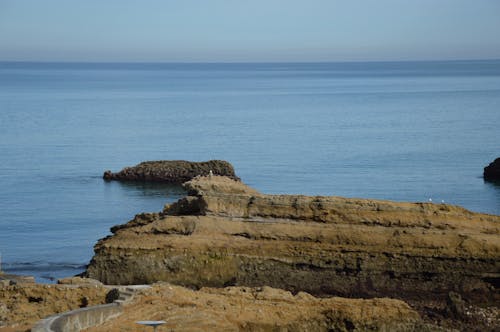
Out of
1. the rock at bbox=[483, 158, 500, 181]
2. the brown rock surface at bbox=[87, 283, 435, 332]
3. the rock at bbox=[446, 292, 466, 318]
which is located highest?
the rock at bbox=[483, 158, 500, 181]

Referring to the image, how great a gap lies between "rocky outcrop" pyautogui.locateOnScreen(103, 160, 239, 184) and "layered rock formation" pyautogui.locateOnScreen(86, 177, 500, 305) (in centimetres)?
3088

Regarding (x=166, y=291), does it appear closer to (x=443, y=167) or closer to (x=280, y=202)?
(x=280, y=202)

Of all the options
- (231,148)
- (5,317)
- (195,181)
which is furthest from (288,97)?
(5,317)

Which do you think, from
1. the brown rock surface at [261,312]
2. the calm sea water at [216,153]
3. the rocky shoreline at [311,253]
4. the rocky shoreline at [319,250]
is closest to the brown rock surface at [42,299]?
the rocky shoreline at [311,253]

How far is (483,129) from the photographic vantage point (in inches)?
4139

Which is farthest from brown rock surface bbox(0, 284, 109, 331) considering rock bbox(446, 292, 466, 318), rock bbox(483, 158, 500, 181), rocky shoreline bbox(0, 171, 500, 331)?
rock bbox(483, 158, 500, 181)

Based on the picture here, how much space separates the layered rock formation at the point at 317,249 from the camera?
33.7m

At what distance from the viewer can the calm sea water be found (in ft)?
181

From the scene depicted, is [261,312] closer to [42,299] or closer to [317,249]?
[42,299]

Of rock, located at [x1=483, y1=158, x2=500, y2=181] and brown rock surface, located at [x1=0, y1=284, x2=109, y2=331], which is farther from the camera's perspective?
rock, located at [x1=483, y1=158, x2=500, y2=181]

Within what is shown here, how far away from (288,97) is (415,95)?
893 inches

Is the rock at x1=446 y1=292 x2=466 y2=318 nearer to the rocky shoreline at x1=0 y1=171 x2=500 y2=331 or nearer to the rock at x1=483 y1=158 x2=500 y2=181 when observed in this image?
the rocky shoreline at x1=0 y1=171 x2=500 y2=331

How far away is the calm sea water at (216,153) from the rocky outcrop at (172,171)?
59.8 inches

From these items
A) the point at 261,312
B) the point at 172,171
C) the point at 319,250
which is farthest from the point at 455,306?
the point at 172,171
